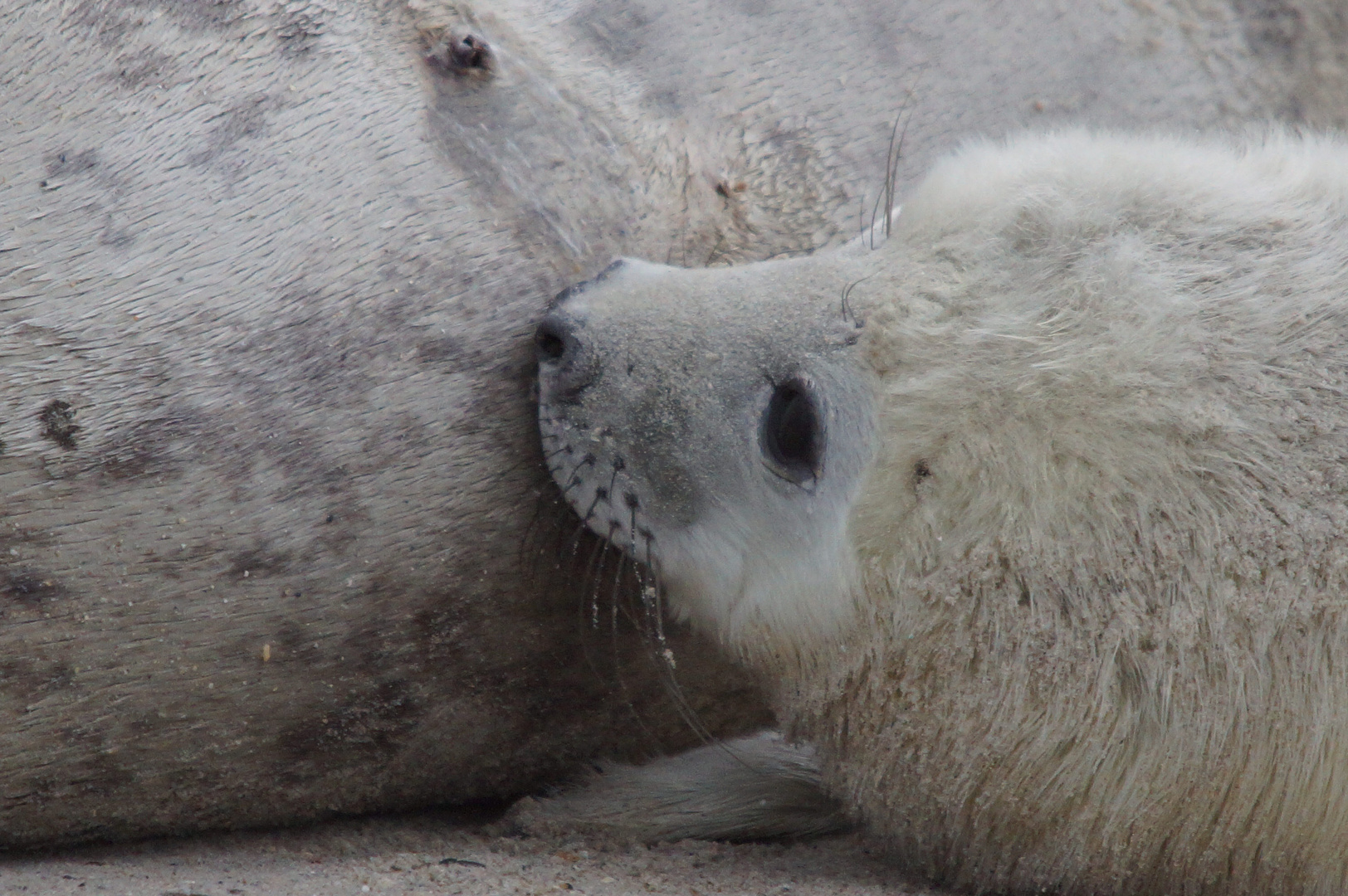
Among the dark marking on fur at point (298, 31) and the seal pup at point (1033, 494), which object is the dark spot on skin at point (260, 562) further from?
the dark marking on fur at point (298, 31)

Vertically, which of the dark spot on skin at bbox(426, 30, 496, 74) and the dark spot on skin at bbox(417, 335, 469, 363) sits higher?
the dark spot on skin at bbox(426, 30, 496, 74)

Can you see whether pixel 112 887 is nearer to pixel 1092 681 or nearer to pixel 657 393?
pixel 657 393

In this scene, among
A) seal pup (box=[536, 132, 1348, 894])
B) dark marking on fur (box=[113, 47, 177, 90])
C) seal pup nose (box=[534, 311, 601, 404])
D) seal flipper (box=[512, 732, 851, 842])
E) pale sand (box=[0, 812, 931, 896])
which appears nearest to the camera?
seal pup (box=[536, 132, 1348, 894])

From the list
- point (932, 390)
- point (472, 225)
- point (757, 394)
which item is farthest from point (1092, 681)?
point (472, 225)

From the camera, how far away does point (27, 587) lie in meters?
1.98

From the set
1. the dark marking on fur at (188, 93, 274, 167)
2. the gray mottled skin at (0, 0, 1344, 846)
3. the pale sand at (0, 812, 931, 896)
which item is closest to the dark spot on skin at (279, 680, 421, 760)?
the gray mottled skin at (0, 0, 1344, 846)

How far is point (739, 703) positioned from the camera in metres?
2.51

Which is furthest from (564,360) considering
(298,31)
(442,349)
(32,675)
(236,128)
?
(32,675)

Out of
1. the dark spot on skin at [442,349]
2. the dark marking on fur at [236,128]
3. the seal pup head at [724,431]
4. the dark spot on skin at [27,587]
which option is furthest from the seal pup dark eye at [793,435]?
the dark spot on skin at [27,587]

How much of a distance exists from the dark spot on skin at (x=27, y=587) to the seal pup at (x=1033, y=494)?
2.61 feet

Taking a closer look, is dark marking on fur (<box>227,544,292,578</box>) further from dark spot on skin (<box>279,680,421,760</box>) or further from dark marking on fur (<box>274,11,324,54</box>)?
dark marking on fur (<box>274,11,324,54</box>)

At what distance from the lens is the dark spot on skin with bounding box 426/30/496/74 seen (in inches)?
94.2

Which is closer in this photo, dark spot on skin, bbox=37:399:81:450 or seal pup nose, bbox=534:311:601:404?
dark spot on skin, bbox=37:399:81:450

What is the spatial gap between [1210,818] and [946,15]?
182cm
